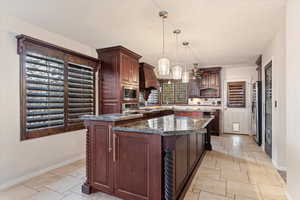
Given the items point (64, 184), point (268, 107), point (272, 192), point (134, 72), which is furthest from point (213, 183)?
point (134, 72)

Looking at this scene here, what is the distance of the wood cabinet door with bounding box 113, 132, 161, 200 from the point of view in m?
1.81

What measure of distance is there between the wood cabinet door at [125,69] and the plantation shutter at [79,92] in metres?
0.77

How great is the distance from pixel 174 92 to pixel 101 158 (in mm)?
5448

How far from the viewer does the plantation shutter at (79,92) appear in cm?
352

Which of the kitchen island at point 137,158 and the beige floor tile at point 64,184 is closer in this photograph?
the kitchen island at point 137,158

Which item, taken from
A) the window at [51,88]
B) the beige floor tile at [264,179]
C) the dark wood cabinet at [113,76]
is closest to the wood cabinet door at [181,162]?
the beige floor tile at [264,179]

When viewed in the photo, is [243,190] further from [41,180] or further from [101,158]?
[41,180]

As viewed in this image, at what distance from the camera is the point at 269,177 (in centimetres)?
278

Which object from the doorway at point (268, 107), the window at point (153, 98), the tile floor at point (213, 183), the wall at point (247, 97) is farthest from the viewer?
the window at point (153, 98)

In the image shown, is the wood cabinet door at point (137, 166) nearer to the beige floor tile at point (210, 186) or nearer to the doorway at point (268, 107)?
the beige floor tile at point (210, 186)

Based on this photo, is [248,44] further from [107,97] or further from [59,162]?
[59,162]

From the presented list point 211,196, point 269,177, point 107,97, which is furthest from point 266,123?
point 107,97

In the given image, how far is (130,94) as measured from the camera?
178 inches

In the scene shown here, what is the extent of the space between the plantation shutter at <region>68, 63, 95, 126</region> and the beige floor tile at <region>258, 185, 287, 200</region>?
3.66 m
